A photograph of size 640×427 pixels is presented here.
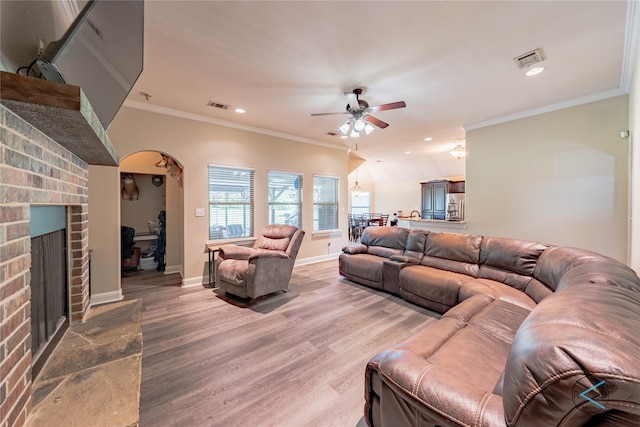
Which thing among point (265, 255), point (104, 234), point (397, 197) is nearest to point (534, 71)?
point (265, 255)

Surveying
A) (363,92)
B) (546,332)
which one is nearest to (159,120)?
(363,92)

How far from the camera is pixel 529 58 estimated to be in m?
2.51

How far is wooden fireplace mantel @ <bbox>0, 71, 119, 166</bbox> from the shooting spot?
32.8 inches

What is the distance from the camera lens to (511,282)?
269 cm

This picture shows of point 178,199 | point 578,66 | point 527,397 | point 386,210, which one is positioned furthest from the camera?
point 386,210

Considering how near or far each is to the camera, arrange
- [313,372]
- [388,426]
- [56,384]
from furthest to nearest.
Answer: [313,372], [56,384], [388,426]

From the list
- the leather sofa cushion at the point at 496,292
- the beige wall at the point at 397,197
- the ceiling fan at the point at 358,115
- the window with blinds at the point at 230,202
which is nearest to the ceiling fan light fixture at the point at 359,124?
the ceiling fan at the point at 358,115

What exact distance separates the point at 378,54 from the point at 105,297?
4.55 meters

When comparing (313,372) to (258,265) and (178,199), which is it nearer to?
(258,265)

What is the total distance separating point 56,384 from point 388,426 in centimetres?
173

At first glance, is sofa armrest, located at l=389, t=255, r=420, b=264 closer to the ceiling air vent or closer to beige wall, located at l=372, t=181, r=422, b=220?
the ceiling air vent

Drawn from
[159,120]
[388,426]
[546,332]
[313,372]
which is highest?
[159,120]

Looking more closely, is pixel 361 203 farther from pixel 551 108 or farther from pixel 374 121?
pixel 374 121

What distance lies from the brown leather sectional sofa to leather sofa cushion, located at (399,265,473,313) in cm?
15
